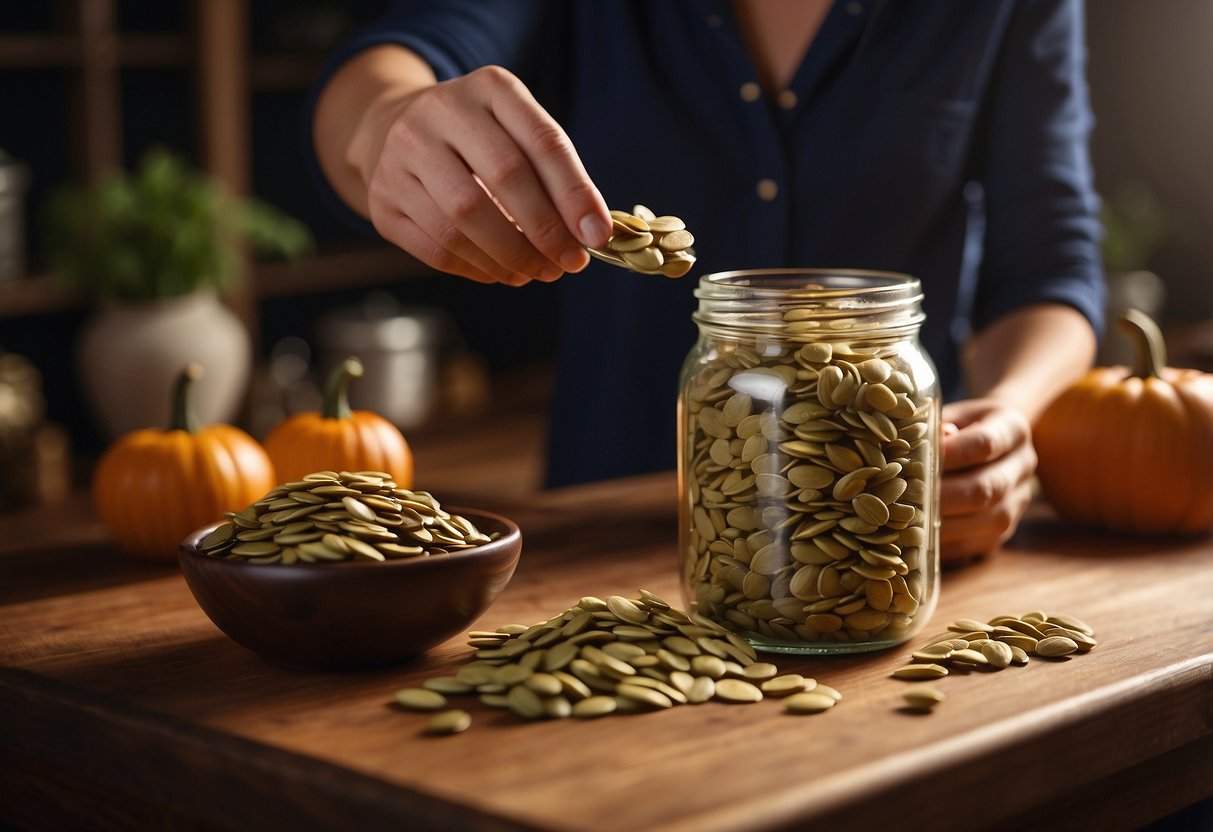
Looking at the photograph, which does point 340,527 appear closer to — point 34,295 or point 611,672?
point 611,672

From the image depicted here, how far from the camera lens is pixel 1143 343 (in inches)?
54.2

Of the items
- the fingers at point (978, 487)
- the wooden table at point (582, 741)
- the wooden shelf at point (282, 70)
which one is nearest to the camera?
the wooden table at point (582, 741)

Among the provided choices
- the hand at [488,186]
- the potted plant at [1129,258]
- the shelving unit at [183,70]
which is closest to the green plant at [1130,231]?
the potted plant at [1129,258]

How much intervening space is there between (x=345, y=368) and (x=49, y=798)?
0.51 m

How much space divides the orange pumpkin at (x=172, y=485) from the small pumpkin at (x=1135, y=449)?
782 millimetres

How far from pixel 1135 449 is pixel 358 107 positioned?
82 cm

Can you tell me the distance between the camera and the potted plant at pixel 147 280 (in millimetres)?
2781

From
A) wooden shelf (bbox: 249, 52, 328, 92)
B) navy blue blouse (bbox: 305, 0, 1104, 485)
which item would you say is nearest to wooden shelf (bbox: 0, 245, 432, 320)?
wooden shelf (bbox: 249, 52, 328, 92)

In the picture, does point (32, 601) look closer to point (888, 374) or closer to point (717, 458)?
point (717, 458)

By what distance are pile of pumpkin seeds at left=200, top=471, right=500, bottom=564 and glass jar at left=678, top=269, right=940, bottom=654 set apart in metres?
0.17

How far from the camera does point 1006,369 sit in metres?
1.50

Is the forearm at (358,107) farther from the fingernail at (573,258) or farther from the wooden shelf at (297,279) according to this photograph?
the wooden shelf at (297,279)

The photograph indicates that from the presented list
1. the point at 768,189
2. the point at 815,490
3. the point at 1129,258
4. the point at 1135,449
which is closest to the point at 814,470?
the point at 815,490

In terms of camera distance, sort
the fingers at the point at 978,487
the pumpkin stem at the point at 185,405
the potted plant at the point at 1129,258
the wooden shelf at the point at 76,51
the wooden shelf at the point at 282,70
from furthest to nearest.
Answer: the potted plant at the point at 1129,258 → the wooden shelf at the point at 282,70 → the wooden shelf at the point at 76,51 → the pumpkin stem at the point at 185,405 → the fingers at the point at 978,487
